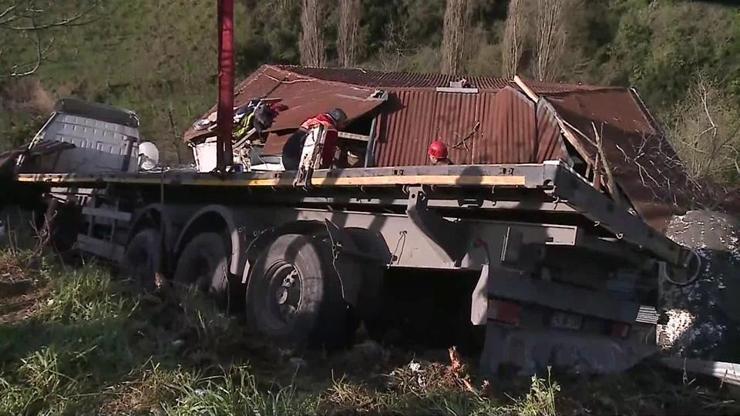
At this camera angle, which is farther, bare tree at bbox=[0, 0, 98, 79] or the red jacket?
bare tree at bbox=[0, 0, 98, 79]

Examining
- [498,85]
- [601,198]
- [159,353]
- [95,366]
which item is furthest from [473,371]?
[498,85]

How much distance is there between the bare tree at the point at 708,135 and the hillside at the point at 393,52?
0.06 meters

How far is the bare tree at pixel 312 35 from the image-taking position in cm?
2492

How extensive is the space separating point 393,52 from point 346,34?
495cm

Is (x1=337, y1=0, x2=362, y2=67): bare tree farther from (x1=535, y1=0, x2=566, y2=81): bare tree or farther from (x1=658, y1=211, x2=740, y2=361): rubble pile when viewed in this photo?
(x1=658, y1=211, x2=740, y2=361): rubble pile

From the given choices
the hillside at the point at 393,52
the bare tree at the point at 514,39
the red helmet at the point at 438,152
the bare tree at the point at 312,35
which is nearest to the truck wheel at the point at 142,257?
the red helmet at the point at 438,152

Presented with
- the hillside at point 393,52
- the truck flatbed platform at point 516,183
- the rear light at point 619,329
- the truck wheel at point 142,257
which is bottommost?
the truck wheel at point 142,257

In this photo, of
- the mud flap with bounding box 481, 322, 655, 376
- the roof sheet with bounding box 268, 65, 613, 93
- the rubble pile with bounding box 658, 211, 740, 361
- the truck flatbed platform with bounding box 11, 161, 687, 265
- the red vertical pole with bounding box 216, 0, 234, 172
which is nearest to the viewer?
the truck flatbed platform with bounding box 11, 161, 687, 265

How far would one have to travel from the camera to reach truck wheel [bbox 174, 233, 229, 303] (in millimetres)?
7328

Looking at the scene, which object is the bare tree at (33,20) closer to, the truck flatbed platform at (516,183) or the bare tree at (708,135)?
the truck flatbed platform at (516,183)

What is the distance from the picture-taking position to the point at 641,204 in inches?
429

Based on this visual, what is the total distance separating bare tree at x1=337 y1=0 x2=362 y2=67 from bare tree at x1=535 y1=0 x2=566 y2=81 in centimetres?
659

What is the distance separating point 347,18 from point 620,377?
21.9 meters

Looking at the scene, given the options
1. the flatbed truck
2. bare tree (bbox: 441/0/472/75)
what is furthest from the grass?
bare tree (bbox: 441/0/472/75)
